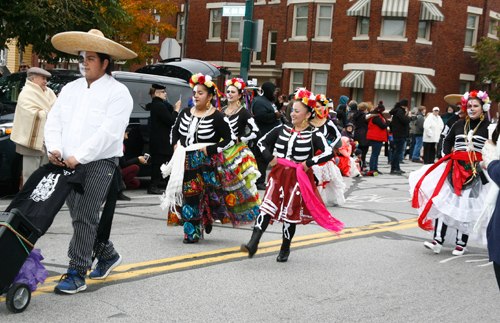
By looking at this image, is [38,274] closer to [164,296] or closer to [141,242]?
[164,296]

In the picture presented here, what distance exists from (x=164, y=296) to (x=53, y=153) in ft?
4.90

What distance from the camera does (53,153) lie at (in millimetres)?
4637

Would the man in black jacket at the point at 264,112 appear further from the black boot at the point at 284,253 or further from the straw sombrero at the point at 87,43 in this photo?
the straw sombrero at the point at 87,43

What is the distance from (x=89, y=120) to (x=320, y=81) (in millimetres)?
27934

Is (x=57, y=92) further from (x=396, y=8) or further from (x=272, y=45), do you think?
(x=272, y=45)

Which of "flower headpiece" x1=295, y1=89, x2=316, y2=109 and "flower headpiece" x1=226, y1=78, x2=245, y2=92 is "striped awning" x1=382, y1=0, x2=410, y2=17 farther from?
"flower headpiece" x1=295, y1=89, x2=316, y2=109

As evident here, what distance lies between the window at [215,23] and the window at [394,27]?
425 inches

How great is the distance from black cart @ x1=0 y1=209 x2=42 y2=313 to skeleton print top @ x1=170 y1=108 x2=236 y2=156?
9.63 ft

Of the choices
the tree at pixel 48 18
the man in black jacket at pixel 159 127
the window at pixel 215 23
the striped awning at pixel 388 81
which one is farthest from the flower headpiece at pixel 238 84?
the window at pixel 215 23

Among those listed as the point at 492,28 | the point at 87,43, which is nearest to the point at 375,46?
the point at 492,28

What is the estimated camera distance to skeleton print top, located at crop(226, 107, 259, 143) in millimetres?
7457

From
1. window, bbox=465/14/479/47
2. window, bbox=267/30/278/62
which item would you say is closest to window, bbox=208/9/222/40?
window, bbox=267/30/278/62

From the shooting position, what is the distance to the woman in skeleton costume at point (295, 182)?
6.36m

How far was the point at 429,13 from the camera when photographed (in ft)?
94.6
